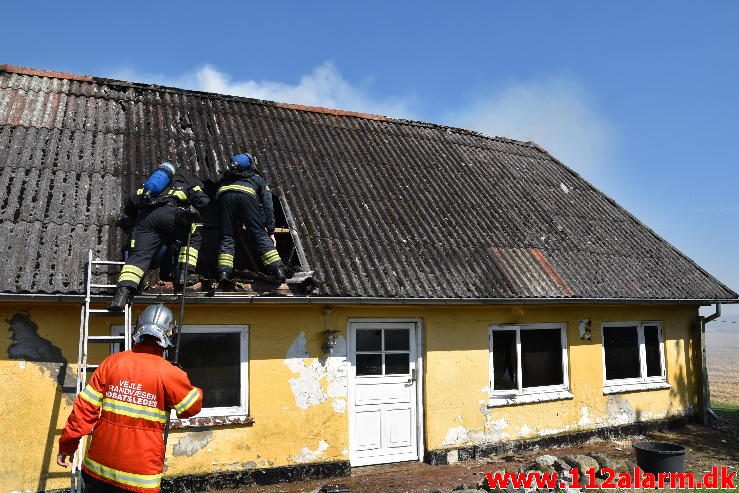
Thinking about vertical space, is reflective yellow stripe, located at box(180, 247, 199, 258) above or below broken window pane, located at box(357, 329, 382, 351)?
above

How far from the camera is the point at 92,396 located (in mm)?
3945

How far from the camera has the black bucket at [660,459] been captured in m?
7.18

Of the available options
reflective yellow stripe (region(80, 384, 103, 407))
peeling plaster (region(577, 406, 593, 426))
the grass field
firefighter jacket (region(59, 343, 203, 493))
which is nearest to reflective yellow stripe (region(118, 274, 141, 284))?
firefighter jacket (region(59, 343, 203, 493))

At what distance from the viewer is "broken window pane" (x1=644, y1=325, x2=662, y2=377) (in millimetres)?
10649

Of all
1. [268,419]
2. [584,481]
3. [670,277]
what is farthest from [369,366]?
[670,277]

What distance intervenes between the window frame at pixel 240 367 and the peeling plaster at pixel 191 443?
0.22 m

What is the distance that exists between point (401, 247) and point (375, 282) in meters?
1.15

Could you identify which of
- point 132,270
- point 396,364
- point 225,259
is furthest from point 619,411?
point 132,270

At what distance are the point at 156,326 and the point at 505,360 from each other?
20.4 feet

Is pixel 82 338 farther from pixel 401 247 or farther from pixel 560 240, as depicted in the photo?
pixel 560 240

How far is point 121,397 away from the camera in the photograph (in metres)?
3.96

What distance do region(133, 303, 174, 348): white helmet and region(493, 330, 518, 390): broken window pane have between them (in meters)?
5.86

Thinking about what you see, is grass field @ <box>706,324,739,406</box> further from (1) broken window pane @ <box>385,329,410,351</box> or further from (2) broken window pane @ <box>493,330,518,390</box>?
(1) broken window pane @ <box>385,329,410,351</box>

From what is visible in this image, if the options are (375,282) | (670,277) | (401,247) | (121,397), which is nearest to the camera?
(121,397)
